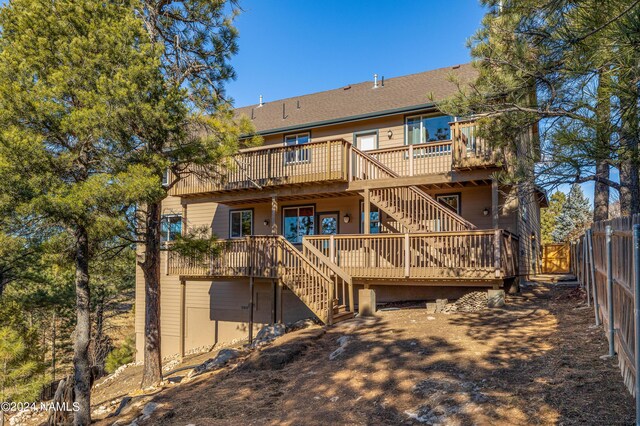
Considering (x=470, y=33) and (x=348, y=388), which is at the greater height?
(x=470, y=33)

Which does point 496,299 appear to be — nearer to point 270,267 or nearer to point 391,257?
point 391,257

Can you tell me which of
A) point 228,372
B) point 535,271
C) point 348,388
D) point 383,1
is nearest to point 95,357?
point 228,372

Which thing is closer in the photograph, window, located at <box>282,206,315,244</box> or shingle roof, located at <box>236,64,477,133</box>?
shingle roof, located at <box>236,64,477,133</box>

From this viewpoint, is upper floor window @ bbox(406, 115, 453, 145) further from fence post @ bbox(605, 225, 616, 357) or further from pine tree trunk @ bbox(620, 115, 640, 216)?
fence post @ bbox(605, 225, 616, 357)

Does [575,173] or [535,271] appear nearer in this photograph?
[575,173]

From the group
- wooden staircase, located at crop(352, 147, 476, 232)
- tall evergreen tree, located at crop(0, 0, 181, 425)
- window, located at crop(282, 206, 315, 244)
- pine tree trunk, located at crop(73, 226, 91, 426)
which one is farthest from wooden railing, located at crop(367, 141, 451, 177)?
pine tree trunk, located at crop(73, 226, 91, 426)

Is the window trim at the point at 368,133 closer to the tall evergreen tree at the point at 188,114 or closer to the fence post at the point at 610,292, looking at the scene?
the tall evergreen tree at the point at 188,114

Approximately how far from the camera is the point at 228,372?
342 inches

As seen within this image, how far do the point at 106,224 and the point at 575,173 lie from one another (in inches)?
338

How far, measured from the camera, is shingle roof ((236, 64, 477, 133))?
52.0 ft

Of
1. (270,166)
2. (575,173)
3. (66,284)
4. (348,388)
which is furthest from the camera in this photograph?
(66,284)

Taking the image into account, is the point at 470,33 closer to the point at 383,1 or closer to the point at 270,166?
the point at 270,166

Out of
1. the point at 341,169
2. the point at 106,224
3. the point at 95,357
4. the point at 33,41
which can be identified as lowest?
the point at 95,357

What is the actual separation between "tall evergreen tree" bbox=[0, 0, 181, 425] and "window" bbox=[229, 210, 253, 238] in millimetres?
8339
